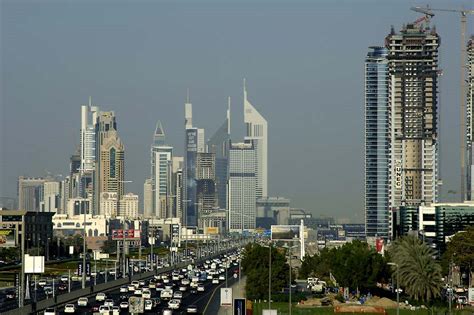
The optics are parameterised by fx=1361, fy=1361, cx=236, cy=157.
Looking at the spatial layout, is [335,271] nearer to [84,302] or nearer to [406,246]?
[406,246]

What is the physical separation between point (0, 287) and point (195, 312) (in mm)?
44265

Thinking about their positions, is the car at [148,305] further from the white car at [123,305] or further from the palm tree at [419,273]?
the palm tree at [419,273]

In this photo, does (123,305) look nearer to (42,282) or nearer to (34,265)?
(34,265)

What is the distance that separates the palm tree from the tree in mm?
11228

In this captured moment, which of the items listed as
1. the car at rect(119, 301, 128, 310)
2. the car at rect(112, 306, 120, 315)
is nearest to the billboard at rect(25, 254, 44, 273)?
the car at rect(119, 301, 128, 310)

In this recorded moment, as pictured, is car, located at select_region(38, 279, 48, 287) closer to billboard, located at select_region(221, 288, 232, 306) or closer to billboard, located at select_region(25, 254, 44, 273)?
billboard, located at select_region(25, 254, 44, 273)

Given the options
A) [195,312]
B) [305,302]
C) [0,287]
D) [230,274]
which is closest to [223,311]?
[195,312]

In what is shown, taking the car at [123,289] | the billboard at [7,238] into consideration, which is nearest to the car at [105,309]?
the car at [123,289]

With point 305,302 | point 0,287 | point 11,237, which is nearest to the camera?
point 305,302

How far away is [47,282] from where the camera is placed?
145875 millimetres

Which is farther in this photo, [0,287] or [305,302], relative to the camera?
[0,287]

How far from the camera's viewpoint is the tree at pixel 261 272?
124688 millimetres

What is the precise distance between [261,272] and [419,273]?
580 inches

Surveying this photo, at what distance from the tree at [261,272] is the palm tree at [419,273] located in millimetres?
11228
